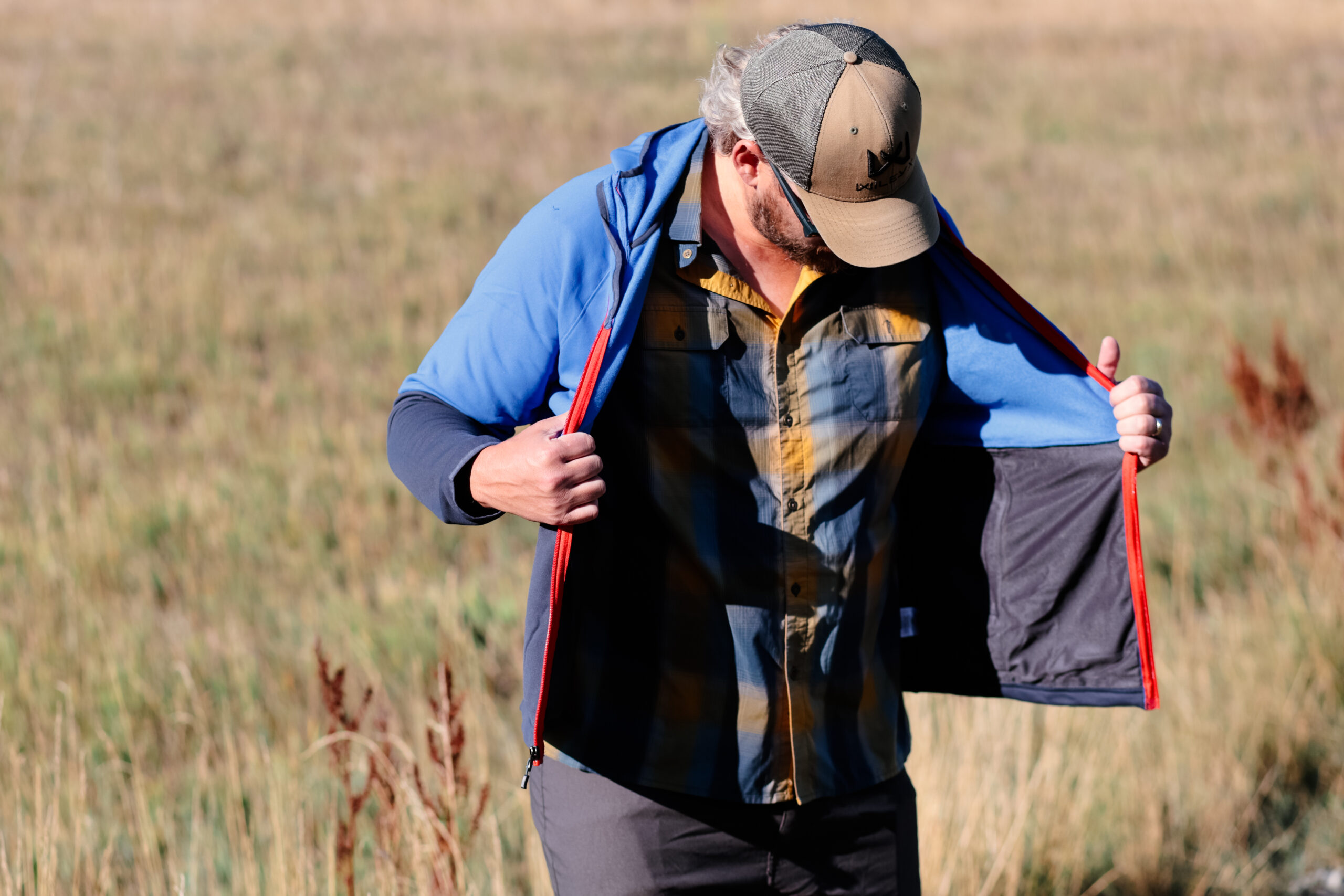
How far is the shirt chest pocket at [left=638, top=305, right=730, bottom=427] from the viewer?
6.33ft

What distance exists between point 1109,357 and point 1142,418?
0.52 ft

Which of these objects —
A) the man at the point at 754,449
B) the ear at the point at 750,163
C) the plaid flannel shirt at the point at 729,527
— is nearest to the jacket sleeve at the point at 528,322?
the man at the point at 754,449

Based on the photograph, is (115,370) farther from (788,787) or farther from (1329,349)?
(1329,349)

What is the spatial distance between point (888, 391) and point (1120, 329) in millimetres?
7092

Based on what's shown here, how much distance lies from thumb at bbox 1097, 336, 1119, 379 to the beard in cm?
54

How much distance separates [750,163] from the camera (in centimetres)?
196

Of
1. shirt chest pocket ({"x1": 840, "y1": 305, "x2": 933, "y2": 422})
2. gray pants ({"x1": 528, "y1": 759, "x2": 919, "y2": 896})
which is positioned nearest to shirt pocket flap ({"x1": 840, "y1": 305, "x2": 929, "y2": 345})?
shirt chest pocket ({"x1": 840, "y1": 305, "x2": 933, "y2": 422})

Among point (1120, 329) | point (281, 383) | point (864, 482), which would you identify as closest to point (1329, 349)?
point (1120, 329)

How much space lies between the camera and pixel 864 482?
6.79 feet

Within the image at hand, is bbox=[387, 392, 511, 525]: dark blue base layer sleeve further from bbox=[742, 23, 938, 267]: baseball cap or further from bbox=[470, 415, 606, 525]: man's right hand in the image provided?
bbox=[742, 23, 938, 267]: baseball cap

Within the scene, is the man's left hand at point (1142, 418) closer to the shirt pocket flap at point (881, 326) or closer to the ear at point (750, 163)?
the shirt pocket flap at point (881, 326)

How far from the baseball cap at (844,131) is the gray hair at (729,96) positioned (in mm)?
33

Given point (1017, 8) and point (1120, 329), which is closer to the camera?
point (1120, 329)

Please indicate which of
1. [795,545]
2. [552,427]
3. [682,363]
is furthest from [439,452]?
[795,545]
